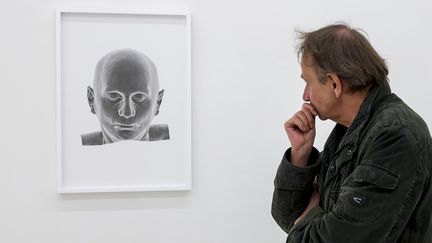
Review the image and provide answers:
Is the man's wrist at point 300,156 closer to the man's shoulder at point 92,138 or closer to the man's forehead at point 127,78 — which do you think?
the man's forehead at point 127,78

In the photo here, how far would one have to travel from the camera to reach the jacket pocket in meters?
1.01

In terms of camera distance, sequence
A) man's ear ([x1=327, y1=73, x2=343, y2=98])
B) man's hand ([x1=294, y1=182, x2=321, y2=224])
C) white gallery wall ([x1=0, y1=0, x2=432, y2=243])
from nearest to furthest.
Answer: man's ear ([x1=327, y1=73, x2=343, y2=98]) → man's hand ([x1=294, y1=182, x2=321, y2=224]) → white gallery wall ([x1=0, y1=0, x2=432, y2=243])

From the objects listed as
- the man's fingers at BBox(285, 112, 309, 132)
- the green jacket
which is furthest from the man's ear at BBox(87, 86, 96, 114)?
the green jacket

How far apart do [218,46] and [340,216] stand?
80 centimetres

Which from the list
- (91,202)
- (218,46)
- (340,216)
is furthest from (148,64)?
(340,216)

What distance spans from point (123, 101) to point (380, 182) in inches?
35.1

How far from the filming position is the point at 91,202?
5.38ft

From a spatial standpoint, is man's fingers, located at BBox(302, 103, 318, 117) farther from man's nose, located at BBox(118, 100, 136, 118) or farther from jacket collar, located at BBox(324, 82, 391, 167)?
man's nose, located at BBox(118, 100, 136, 118)

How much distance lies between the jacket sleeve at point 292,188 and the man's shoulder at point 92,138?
62cm

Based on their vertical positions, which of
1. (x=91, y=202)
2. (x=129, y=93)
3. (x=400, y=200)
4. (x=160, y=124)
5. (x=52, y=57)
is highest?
(x=52, y=57)

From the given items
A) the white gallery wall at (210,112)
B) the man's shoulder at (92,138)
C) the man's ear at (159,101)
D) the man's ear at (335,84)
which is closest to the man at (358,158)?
the man's ear at (335,84)

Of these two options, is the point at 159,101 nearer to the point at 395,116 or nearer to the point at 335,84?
the point at 335,84

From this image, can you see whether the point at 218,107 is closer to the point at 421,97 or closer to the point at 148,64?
the point at 148,64

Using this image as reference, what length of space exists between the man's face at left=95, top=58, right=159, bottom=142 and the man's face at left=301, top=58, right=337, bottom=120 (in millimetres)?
603
